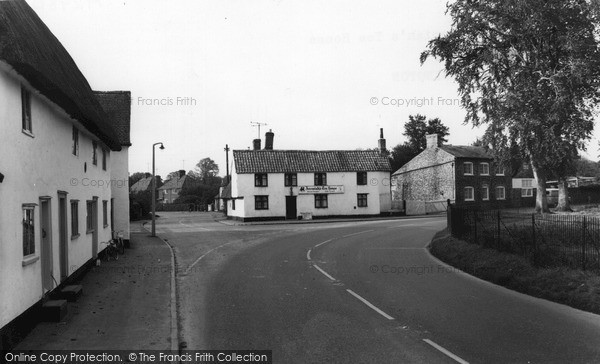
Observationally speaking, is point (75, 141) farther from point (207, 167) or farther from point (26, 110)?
point (207, 167)

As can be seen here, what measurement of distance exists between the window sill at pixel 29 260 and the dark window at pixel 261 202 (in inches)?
1534

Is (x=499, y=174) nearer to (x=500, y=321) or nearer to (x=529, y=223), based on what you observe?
(x=529, y=223)

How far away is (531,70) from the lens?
26672mm

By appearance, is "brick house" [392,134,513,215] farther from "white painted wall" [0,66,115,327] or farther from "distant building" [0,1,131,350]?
"white painted wall" [0,66,115,327]

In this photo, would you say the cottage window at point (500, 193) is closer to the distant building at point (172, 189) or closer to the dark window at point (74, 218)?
the dark window at point (74, 218)

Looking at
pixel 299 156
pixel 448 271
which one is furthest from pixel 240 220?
pixel 448 271

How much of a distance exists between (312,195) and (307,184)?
128 centimetres

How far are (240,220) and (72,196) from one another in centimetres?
3557

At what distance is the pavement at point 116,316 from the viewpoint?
830cm

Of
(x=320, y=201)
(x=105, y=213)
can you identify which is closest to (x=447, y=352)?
(x=105, y=213)

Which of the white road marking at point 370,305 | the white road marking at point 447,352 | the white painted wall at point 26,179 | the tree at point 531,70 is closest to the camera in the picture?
the white road marking at point 447,352

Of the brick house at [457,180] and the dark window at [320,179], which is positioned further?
the brick house at [457,180]

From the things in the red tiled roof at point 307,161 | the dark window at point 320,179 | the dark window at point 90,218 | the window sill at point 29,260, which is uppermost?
the red tiled roof at point 307,161

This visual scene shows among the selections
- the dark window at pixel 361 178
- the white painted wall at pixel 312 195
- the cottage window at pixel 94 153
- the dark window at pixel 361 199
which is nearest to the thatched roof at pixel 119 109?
the cottage window at pixel 94 153
